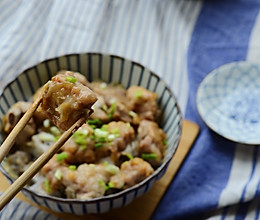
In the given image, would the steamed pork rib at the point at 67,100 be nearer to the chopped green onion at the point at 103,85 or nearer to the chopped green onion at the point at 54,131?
the chopped green onion at the point at 54,131

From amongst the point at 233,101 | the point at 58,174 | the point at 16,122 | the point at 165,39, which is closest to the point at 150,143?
the point at 58,174

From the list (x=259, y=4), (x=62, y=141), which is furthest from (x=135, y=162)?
(x=259, y=4)

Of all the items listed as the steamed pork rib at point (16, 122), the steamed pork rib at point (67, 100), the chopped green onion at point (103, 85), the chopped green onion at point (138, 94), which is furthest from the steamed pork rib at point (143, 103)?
the steamed pork rib at point (67, 100)

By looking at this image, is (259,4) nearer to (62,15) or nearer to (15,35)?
(62,15)

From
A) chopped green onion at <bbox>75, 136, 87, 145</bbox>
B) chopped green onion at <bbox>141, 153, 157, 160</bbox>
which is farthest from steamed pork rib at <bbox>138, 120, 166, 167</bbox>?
chopped green onion at <bbox>75, 136, 87, 145</bbox>

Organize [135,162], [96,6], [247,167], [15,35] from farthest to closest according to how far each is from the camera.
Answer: [96,6], [15,35], [247,167], [135,162]
